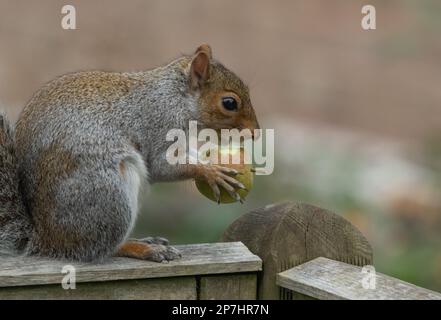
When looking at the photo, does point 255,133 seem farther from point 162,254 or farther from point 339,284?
point 339,284

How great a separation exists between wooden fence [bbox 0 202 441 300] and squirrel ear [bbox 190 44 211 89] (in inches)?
23.5

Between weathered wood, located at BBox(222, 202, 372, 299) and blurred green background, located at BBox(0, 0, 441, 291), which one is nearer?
weathered wood, located at BBox(222, 202, 372, 299)

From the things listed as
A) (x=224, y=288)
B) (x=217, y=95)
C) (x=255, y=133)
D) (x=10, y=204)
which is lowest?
→ (x=224, y=288)

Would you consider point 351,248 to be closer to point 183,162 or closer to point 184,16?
point 183,162

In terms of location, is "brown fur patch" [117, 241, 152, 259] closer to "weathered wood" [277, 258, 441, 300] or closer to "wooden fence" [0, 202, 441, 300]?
"wooden fence" [0, 202, 441, 300]

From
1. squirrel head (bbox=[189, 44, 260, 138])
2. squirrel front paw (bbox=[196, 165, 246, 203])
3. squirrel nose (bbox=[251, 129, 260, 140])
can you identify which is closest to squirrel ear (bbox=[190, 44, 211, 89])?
squirrel head (bbox=[189, 44, 260, 138])

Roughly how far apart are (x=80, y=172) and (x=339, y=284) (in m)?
0.67

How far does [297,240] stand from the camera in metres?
1.85

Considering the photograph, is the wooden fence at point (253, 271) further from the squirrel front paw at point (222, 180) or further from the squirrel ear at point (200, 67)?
the squirrel ear at point (200, 67)

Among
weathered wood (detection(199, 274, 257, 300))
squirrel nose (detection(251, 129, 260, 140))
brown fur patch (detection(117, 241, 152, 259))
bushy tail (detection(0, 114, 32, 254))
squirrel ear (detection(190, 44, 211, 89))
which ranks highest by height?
squirrel ear (detection(190, 44, 211, 89))

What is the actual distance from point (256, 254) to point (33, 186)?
56cm

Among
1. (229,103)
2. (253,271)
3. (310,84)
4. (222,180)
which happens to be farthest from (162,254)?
(310,84)

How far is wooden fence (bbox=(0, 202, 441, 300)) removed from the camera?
1.71m

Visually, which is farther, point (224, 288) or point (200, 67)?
point (200, 67)
